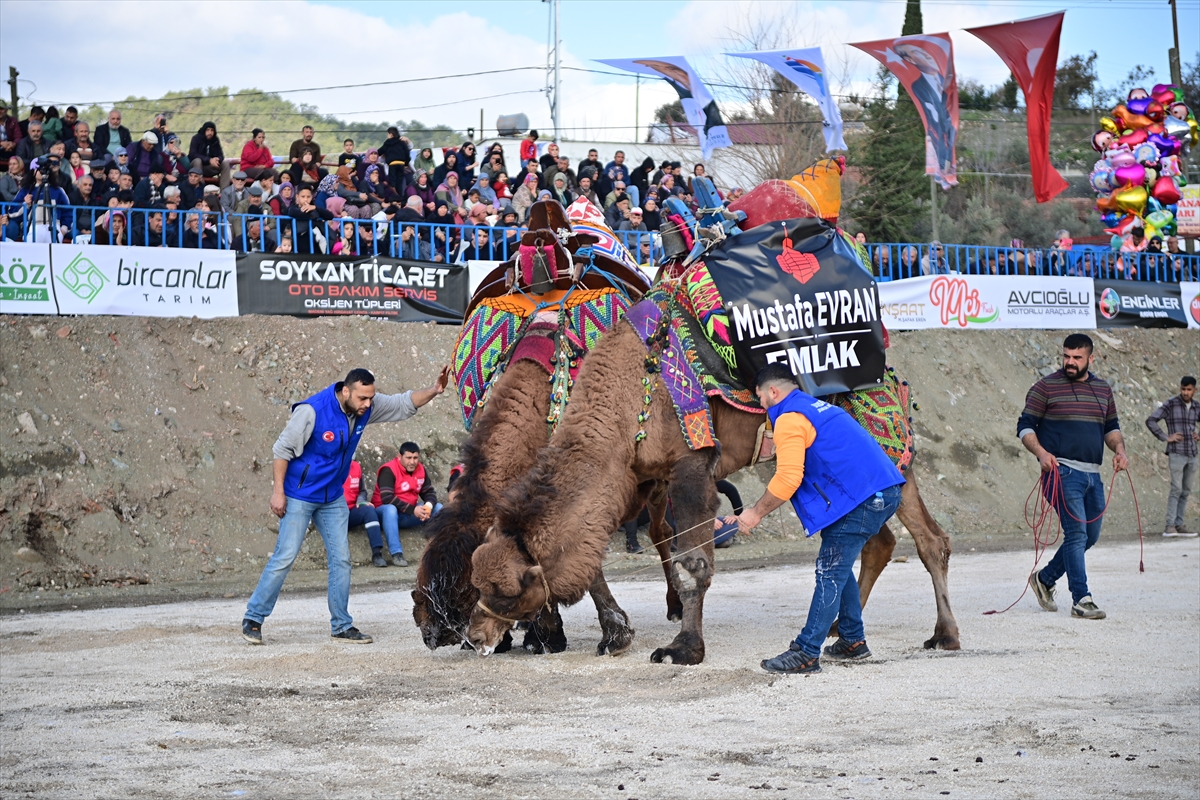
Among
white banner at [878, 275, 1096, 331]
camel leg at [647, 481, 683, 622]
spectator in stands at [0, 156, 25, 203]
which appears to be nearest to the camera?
camel leg at [647, 481, 683, 622]

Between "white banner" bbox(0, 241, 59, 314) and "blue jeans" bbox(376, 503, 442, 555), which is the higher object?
"white banner" bbox(0, 241, 59, 314)

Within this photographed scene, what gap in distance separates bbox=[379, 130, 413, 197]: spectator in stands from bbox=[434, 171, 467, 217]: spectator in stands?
1.93 ft

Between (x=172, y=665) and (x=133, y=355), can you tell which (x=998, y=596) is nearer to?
(x=172, y=665)

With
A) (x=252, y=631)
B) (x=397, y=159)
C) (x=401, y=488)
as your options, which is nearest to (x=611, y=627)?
(x=252, y=631)

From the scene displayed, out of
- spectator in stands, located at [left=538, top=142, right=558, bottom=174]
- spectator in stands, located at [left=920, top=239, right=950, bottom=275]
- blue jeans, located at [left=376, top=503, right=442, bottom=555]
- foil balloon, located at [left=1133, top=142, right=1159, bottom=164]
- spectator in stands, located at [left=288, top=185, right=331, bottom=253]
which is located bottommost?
blue jeans, located at [left=376, top=503, right=442, bottom=555]

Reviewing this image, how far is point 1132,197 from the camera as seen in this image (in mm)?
26766

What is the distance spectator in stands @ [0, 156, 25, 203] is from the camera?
1622 centimetres

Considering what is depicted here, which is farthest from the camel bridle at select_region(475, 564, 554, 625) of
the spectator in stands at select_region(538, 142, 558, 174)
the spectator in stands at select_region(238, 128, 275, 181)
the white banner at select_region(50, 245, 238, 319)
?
the spectator in stands at select_region(538, 142, 558, 174)

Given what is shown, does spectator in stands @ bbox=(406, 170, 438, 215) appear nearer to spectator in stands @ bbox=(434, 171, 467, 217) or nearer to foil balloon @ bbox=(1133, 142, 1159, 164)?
spectator in stands @ bbox=(434, 171, 467, 217)

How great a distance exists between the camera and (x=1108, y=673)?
704cm

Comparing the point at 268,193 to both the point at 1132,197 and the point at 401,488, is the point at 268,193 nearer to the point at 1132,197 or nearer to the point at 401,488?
the point at 401,488

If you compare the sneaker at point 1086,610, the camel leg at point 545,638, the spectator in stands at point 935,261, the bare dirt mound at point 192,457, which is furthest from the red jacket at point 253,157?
the sneaker at point 1086,610

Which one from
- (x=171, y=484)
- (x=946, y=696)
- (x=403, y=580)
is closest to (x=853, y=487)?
→ (x=946, y=696)

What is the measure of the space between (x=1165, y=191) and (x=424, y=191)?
16371mm
